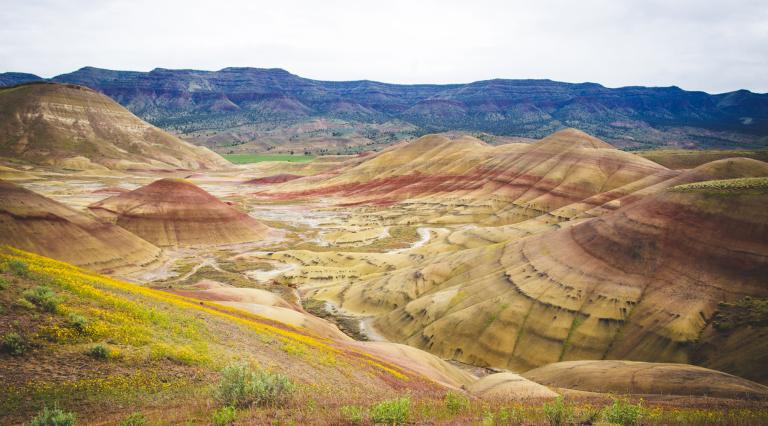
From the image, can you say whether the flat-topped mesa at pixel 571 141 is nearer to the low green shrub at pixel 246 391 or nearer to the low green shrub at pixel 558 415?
the low green shrub at pixel 558 415

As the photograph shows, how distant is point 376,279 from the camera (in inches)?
2176

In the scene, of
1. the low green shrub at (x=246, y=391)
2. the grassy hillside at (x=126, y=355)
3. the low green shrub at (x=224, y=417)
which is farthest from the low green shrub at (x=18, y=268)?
the low green shrub at (x=224, y=417)

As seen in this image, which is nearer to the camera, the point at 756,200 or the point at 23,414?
the point at 23,414

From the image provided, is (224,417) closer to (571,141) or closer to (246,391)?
(246,391)

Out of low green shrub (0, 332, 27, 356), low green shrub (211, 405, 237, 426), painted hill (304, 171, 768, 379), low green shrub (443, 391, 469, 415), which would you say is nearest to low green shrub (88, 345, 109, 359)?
low green shrub (0, 332, 27, 356)

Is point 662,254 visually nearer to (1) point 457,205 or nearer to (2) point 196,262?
(2) point 196,262

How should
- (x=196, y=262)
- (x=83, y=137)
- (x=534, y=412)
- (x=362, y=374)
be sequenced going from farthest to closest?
(x=83, y=137)
(x=196, y=262)
(x=362, y=374)
(x=534, y=412)

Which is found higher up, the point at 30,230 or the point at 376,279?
the point at 30,230

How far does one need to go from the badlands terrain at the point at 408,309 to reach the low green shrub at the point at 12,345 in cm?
5

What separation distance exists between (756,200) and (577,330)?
59.6 feet

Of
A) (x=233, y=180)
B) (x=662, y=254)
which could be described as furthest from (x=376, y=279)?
(x=233, y=180)

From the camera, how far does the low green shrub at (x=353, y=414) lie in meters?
9.34

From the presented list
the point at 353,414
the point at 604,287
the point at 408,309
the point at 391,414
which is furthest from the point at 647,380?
the point at 408,309

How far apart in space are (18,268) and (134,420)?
1040 centimetres
